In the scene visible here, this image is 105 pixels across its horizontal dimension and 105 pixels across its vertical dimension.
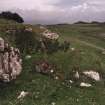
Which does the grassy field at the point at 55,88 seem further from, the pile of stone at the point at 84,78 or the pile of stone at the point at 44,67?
the pile of stone at the point at 44,67

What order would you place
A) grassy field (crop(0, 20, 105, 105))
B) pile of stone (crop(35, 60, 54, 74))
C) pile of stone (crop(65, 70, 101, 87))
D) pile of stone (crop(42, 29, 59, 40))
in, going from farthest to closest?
pile of stone (crop(42, 29, 59, 40)) < pile of stone (crop(35, 60, 54, 74)) < pile of stone (crop(65, 70, 101, 87)) < grassy field (crop(0, 20, 105, 105))

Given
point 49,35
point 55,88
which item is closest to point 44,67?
point 55,88

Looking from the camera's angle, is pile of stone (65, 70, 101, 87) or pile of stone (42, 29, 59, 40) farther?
pile of stone (42, 29, 59, 40)

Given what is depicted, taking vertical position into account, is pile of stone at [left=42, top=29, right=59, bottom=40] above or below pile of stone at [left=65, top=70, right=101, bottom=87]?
above

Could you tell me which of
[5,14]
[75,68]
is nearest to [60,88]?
[75,68]

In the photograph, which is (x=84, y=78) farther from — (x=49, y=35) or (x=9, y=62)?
(x=49, y=35)

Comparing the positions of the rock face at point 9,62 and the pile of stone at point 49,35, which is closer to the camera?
the rock face at point 9,62

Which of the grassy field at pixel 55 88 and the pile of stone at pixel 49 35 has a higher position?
the pile of stone at pixel 49 35

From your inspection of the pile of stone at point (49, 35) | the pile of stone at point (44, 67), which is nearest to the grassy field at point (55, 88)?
the pile of stone at point (44, 67)

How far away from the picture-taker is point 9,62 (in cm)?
4797

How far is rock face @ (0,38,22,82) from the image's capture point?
46.5m

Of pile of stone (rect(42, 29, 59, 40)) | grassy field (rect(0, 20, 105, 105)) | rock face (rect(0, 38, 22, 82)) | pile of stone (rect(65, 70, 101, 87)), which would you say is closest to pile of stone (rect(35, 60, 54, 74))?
grassy field (rect(0, 20, 105, 105))

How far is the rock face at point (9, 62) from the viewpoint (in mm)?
46500

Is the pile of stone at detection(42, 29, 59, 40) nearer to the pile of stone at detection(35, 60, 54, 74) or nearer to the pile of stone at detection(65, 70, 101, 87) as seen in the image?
the pile of stone at detection(35, 60, 54, 74)
